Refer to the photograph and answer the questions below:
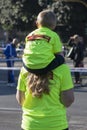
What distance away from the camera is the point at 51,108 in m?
4.08

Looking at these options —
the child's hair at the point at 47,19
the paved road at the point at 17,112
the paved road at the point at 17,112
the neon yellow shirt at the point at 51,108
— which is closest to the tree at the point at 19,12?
the paved road at the point at 17,112

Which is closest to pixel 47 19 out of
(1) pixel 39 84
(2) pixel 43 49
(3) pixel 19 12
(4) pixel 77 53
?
(2) pixel 43 49

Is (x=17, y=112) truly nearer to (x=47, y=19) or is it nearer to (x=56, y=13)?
(x=47, y=19)

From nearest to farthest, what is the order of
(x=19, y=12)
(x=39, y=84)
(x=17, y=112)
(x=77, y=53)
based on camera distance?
(x=39, y=84) < (x=17, y=112) < (x=77, y=53) < (x=19, y=12)

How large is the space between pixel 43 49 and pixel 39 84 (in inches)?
11.4

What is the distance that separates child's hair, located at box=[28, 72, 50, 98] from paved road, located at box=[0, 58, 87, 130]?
16.0 ft

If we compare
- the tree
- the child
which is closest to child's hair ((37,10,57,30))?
the child

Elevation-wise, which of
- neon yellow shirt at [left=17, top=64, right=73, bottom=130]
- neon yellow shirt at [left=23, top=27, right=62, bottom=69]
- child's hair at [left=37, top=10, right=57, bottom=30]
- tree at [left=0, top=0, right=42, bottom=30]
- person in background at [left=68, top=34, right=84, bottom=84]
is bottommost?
tree at [left=0, top=0, right=42, bottom=30]

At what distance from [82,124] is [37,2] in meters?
37.4

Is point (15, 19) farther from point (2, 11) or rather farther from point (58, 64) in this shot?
point (58, 64)

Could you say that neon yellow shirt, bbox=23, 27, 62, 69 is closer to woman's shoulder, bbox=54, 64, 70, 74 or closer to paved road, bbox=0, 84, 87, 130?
woman's shoulder, bbox=54, 64, 70, 74

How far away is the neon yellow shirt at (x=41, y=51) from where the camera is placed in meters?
4.02

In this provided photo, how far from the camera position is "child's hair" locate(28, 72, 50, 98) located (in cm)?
403

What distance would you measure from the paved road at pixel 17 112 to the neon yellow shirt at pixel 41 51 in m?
4.92
